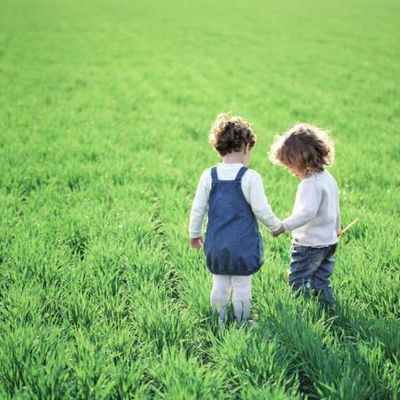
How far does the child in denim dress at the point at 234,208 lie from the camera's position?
2834 mm

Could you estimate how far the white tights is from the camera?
2963mm

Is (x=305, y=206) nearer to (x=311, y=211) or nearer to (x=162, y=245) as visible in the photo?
(x=311, y=211)

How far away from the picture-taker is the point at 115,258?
3.59m

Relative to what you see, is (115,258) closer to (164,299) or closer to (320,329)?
(164,299)

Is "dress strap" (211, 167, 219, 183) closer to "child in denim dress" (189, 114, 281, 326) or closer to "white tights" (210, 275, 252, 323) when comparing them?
"child in denim dress" (189, 114, 281, 326)

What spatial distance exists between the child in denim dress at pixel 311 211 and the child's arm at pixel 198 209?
1.54 feet

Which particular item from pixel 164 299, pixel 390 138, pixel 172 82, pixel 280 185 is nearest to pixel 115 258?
pixel 164 299

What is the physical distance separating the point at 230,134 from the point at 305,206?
2.15 ft

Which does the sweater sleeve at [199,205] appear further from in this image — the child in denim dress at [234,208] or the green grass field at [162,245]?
the green grass field at [162,245]

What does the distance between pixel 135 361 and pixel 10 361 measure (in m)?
0.64

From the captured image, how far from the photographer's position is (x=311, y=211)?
2.97m

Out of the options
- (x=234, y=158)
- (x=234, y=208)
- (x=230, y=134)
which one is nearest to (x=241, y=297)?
(x=234, y=208)

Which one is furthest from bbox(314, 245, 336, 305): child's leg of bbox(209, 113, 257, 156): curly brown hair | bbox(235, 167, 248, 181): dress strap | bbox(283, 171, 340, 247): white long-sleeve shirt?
bbox(209, 113, 257, 156): curly brown hair

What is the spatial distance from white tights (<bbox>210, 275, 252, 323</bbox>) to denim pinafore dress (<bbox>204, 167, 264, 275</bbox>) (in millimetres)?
103
